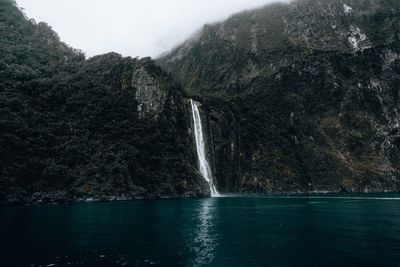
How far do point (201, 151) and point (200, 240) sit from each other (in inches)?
3926

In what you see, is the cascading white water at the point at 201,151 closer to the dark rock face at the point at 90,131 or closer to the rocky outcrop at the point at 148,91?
the dark rock face at the point at 90,131

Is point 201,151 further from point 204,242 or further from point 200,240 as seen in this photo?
point 204,242

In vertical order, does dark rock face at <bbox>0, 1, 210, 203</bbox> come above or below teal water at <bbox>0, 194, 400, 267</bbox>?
above

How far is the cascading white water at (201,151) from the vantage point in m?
136

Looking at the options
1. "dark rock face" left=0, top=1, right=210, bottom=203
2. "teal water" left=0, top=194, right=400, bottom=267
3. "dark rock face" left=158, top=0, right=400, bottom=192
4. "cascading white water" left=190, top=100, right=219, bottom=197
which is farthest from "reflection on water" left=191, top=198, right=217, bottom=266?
"dark rock face" left=158, top=0, right=400, bottom=192

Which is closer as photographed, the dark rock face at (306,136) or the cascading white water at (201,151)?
the cascading white water at (201,151)

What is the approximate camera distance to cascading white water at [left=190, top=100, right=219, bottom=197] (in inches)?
5349

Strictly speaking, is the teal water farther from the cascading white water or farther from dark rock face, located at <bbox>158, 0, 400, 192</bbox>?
dark rock face, located at <bbox>158, 0, 400, 192</bbox>

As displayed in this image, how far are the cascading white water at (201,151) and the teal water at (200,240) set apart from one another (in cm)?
7315

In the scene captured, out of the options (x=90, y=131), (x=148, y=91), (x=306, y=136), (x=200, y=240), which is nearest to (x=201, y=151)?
(x=148, y=91)

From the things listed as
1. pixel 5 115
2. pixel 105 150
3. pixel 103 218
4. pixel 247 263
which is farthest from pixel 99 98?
pixel 247 263

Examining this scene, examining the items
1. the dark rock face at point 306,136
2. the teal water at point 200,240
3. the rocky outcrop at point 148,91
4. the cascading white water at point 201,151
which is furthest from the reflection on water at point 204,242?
the dark rock face at point 306,136

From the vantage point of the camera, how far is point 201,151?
463 ft

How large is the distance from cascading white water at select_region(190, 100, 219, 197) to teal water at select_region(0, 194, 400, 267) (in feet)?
240
